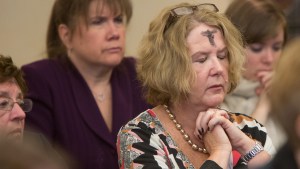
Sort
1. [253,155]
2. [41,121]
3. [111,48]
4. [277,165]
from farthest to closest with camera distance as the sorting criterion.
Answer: [111,48], [41,121], [253,155], [277,165]

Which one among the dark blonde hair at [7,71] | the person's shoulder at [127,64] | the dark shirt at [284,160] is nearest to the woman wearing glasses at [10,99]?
the dark blonde hair at [7,71]

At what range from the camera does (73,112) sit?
3.40 m

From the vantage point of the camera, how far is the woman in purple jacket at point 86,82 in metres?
3.35

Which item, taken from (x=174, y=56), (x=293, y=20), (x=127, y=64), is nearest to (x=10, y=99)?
(x=174, y=56)

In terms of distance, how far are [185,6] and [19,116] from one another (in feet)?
2.58

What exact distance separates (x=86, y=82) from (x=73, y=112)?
20cm

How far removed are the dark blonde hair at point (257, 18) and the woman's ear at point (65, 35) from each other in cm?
83

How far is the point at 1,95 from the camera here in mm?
2705

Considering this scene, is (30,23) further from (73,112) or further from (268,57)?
(268,57)

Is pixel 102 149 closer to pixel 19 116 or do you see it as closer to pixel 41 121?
pixel 41 121

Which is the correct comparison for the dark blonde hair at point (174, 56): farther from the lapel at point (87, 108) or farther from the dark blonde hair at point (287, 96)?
the dark blonde hair at point (287, 96)

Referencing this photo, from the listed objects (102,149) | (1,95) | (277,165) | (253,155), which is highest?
(277,165)

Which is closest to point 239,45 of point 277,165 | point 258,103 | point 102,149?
point 258,103

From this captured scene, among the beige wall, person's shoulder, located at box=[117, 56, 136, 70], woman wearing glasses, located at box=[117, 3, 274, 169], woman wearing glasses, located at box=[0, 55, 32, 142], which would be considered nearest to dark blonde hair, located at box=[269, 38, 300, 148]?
woman wearing glasses, located at box=[117, 3, 274, 169]
